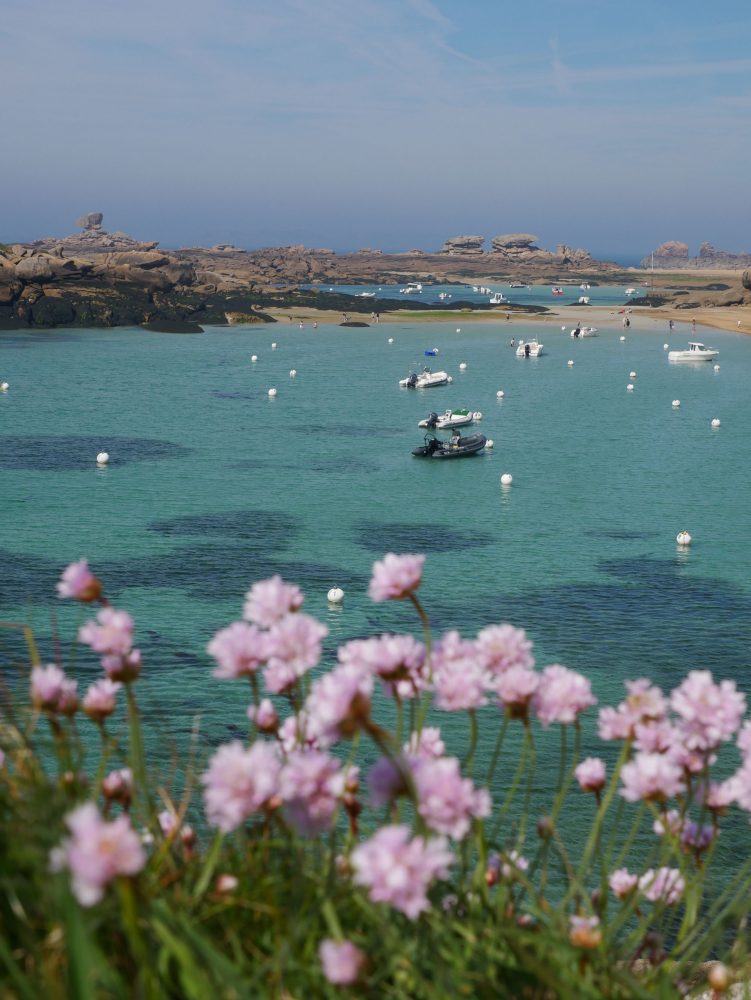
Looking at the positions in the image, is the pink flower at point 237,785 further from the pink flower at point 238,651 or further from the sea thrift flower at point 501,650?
the sea thrift flower at point 501,650

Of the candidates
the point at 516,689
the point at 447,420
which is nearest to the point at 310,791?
the point at 516,689

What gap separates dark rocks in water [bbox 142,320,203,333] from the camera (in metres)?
95.2

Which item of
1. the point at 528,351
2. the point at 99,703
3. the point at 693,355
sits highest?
the point at 99,703

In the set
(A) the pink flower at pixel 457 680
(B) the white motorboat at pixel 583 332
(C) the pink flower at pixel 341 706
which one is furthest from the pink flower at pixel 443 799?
(B) the white motorboat at pixel 583 332

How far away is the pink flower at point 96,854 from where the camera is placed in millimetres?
2285

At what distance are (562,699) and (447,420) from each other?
1845 inches

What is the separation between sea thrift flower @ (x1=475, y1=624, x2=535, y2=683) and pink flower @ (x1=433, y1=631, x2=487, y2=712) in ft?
0.27

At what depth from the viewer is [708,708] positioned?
4008 mm

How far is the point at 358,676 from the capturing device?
3215 millimetres

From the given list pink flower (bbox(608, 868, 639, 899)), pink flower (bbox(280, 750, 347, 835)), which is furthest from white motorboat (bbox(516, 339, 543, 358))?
pink flower (bbox(280, 750, 347, 835))

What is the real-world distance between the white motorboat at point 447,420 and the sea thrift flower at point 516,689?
46557mm

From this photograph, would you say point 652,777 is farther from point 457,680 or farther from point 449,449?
point 449,449

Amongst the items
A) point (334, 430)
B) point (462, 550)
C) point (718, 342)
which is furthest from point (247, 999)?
point (718, 342)

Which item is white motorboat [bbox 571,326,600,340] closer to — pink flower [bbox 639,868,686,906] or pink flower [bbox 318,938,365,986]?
pink flower [bbox 639,868,686,906]
